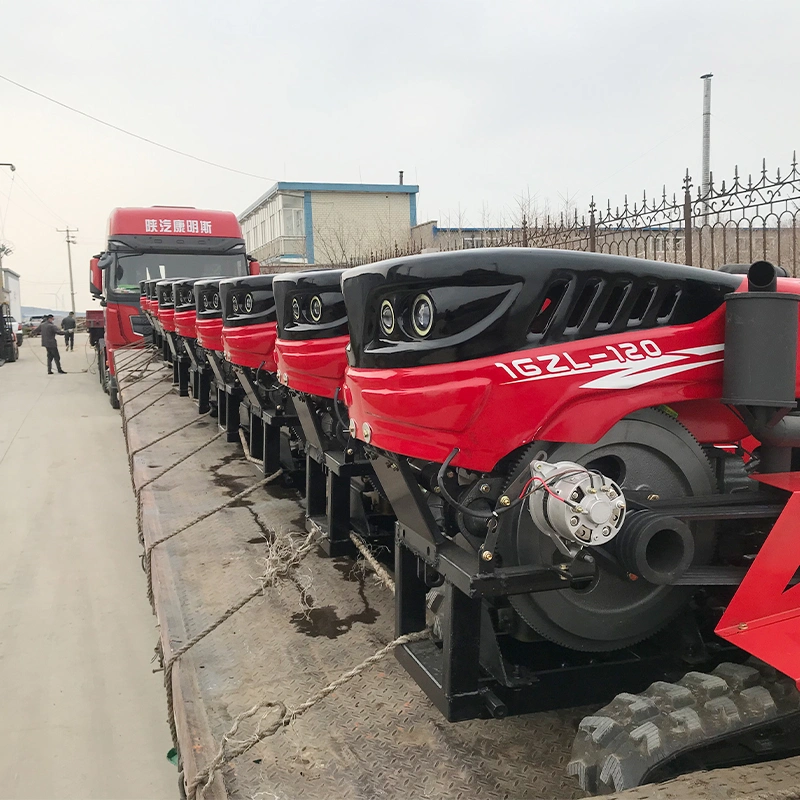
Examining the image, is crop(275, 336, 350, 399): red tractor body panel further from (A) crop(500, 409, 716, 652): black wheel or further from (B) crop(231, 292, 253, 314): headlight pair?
(A) crop(500, 409, 716, 652): black wheel

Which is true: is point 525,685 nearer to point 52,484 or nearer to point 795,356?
point 795,356

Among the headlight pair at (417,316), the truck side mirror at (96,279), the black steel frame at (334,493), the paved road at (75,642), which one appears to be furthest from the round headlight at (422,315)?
the truck side mirror at (96,279)

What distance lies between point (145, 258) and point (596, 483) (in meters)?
12.3

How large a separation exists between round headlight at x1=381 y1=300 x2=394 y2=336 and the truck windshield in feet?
37.0

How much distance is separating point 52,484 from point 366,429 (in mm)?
6996

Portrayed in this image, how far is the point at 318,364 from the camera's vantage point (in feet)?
12.7

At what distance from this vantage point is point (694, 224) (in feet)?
23.7

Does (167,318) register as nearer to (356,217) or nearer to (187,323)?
(187,323)

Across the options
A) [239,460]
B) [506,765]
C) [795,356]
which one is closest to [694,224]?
[239,460]

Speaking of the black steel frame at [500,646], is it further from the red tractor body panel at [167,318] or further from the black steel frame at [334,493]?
the red tractor body panel at [167,318]

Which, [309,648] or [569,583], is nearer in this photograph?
[569,583]

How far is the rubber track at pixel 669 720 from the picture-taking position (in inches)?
77.4

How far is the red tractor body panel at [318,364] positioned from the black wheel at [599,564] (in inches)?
68.6

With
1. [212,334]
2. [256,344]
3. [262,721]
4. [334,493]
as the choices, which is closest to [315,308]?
[334,493]
